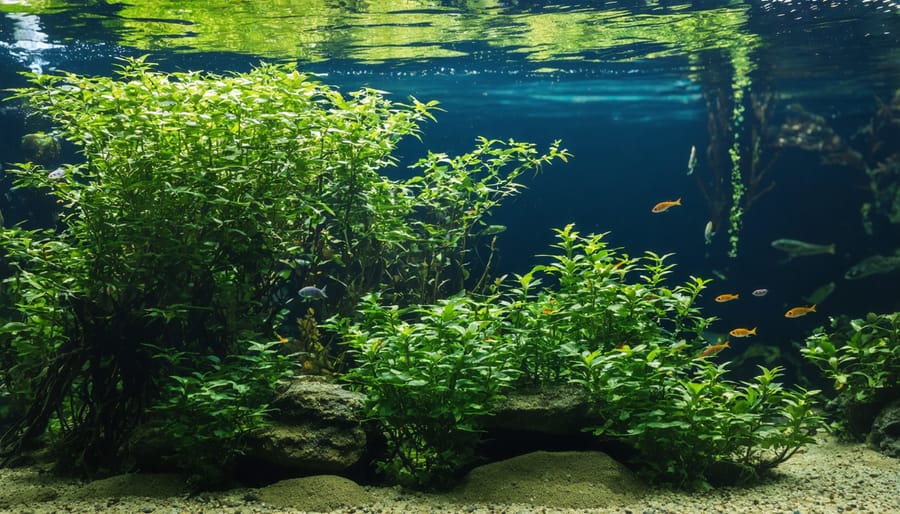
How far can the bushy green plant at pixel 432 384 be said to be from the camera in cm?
468

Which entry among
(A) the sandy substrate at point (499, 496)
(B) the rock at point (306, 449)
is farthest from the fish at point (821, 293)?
(B) the rock at point (306, 449)

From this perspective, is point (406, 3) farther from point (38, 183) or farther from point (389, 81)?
point (389, 81)

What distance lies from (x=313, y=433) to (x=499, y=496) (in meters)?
1.68

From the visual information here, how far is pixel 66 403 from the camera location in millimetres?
6418

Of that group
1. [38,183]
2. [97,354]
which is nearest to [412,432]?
[97,354]

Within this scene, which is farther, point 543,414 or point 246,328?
point 246,328

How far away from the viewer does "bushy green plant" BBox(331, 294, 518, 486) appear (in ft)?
15.4

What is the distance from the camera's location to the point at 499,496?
4594mm

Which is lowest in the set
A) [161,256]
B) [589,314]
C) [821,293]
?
[821,293]

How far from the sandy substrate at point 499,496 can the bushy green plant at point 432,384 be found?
31 cm

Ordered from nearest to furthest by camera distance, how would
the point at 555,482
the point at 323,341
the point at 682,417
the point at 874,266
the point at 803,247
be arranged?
the point at 555,482 < the point at 682,417 < the point at 323,341 < the point at 874,266 < the point at 803,247

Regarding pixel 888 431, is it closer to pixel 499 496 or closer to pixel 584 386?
pixel 584 386

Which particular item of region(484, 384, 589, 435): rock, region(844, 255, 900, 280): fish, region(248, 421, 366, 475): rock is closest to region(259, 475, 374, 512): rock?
region(248, 421, 366, 475): rock

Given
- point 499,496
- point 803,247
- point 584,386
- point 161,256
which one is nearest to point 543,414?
point 584,386
